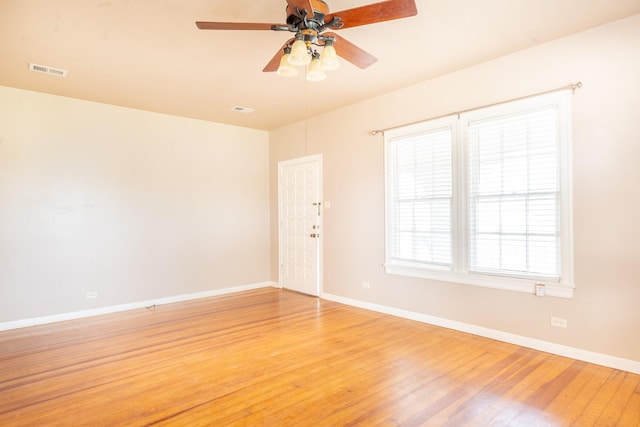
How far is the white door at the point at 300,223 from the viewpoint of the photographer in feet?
18.7

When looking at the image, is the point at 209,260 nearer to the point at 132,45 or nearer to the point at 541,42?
the point at 132,45

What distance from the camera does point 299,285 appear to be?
600 centimetres

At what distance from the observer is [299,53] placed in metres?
2.37

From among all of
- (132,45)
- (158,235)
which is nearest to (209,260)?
(158,235)

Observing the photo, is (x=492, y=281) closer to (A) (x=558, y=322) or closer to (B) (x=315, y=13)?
(A) (x=558, y=322)

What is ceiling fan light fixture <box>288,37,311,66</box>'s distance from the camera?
236 centimetres

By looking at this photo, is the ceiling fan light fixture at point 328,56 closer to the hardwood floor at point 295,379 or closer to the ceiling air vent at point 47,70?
the hardwood floor at point 295,379

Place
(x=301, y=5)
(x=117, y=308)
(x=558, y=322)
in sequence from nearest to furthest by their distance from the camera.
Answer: (x=301, y=5)
(x=558, y=322)
(x=117, y=308)

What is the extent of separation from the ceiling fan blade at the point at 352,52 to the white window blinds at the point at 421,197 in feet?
5.21

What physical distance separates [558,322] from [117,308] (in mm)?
5294

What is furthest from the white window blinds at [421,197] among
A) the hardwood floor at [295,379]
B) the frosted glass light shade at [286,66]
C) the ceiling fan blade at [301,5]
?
the ceiling fan blade at [301,5]

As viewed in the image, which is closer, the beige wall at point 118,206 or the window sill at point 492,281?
the window sill at point 492,281

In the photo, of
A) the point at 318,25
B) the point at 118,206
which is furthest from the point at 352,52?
the point at 118,206

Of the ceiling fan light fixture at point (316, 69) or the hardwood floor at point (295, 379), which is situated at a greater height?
the ceiling fan light fixture at point (316, 69)
